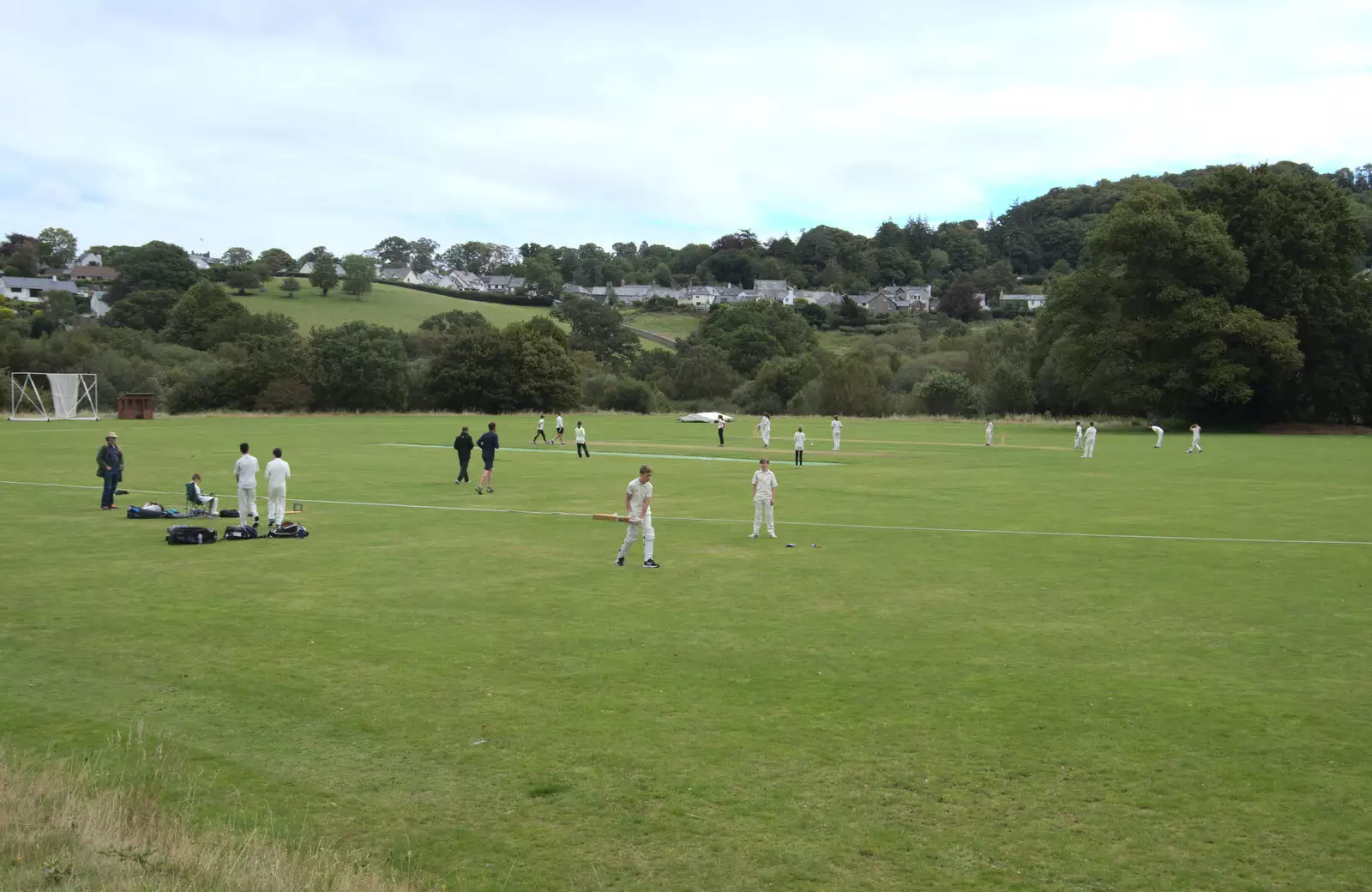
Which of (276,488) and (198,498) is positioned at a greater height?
(276,488)

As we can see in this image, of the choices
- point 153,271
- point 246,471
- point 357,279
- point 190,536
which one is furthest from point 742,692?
point 153,271

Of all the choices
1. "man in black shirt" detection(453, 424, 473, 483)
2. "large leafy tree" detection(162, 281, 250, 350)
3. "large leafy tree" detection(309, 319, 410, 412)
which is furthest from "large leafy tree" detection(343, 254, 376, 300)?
"man in black shirt" detection(453, 424, 473, 483)

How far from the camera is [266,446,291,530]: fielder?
21.5m

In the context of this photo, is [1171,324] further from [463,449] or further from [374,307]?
[374,307]

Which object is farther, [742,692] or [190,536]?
[190,536]

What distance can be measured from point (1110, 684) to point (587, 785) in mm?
5901

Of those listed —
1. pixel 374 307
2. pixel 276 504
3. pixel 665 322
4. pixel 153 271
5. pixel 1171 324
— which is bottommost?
pixel 276 504

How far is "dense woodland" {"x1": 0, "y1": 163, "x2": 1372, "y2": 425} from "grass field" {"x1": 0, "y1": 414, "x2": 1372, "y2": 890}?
158 feet

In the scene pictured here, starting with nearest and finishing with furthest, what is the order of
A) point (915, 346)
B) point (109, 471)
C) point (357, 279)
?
point (109, 471)
point (915, 346)
point (357, 279)

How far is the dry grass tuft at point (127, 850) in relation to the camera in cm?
627

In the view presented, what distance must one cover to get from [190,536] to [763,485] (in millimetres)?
10700

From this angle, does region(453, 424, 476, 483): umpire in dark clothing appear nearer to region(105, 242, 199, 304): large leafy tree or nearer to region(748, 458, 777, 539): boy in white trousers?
region(748, 458, 777, 539): boy in white trousers

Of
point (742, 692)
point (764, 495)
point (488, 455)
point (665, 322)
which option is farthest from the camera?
point (665, 322)

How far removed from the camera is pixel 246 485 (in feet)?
72.6
